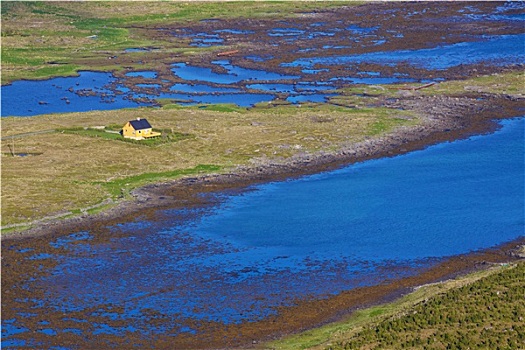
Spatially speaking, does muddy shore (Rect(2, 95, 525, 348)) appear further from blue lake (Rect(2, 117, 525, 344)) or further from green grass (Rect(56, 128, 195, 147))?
green grass (Rect(56, 128, 195, 147))

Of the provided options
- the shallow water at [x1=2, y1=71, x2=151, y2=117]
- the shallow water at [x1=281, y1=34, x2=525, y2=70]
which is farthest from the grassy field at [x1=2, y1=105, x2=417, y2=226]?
the shallow water at [x1=281, y1=34, x2=525, y2=70]

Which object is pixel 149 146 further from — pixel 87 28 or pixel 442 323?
pixel 87 28

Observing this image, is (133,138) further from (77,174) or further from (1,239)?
(1,239)

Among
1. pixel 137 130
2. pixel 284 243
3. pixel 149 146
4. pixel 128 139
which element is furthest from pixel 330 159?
pixel 284 243

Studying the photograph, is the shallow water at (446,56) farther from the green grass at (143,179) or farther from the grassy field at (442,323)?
the grassy field at (442,323)

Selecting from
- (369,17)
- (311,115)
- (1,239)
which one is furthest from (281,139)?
(369,17)

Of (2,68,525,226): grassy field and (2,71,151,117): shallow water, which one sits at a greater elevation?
→ (2,68,525,226): grassy field
